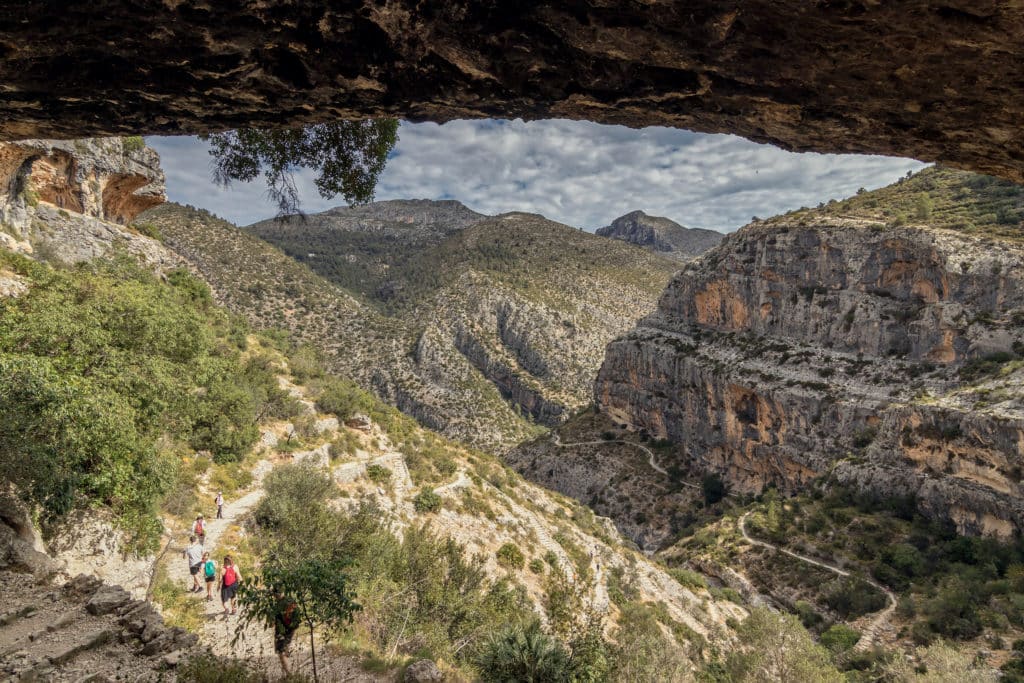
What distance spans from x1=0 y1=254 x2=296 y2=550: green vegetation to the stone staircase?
159cm

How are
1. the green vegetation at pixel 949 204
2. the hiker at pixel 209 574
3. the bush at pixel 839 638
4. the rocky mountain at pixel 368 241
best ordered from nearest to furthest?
Answer: the hiker at pixel 209 574 < the bush at pixel 839 638 < the green vegetation at pixel 949 204 < the rocky mountain at pixel 368 241

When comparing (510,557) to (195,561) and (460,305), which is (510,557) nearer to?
(195,561)

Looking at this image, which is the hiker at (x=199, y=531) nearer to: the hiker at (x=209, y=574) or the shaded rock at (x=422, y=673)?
the hiker at (x=209, y=574)

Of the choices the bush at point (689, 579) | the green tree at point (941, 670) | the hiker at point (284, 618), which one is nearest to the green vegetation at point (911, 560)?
the green tree at point (941, 670)

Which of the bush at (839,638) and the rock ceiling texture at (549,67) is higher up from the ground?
the rock ceiling texture at (549,67)

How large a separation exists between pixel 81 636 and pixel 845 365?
58990 millimetres

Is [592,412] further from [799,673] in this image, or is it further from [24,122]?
[24,122]

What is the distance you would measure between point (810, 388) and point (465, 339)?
51421 mm

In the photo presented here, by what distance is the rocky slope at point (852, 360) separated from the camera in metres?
35.5

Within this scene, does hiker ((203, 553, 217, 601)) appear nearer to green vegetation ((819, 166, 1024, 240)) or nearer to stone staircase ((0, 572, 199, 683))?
stone staircase ((0, 572, 199, 683))

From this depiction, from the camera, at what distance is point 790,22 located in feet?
10.7

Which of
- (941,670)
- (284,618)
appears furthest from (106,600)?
(941,670)

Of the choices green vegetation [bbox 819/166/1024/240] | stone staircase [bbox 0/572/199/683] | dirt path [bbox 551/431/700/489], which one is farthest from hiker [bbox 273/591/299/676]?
dirt path [bbox 551/431/700/489]

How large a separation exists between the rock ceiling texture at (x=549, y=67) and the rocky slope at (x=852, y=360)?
4197 centimetres
